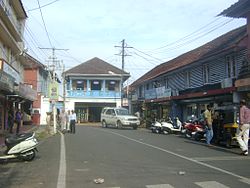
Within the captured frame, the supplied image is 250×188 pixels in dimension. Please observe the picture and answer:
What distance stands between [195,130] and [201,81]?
27.7ft

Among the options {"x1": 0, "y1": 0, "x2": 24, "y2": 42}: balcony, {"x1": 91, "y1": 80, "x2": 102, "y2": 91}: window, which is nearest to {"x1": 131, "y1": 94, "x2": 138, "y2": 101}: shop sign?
{"x1": 91, "y1": 80, "x2": 102, "y2": 91}: window

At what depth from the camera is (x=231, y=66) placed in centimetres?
2506

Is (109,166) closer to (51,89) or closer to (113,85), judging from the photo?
(51,89)

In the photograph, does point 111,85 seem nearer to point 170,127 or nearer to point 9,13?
point 170,127

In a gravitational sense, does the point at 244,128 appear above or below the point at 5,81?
below

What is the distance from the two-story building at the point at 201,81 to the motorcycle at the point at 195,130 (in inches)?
95.0

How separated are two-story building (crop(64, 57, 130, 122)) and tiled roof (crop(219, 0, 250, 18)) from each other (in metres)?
35.3

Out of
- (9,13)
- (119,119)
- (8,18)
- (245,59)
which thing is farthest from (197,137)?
(119,119)

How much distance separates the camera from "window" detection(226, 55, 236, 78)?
24688 millimetres

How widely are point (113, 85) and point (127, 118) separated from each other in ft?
74.2

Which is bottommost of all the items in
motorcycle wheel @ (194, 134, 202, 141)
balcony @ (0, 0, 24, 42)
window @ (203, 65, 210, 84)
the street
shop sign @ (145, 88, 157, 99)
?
the street

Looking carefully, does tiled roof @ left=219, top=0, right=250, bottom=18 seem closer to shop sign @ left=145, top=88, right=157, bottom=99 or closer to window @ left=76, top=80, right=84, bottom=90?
shop sign @ left=145, top=88, right=157, bottom=99

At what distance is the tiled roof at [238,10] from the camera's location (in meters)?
20.6

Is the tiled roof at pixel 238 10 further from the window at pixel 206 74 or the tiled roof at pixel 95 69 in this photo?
the tiled roof at pixel 95 69
